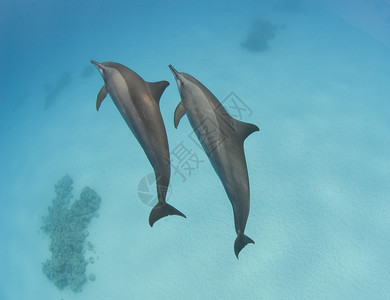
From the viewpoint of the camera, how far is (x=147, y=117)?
3.01 m

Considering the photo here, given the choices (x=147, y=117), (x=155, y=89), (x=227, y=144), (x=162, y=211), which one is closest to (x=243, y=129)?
(x=227, y=144)

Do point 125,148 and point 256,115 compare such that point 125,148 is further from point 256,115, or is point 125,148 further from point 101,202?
point 256,115

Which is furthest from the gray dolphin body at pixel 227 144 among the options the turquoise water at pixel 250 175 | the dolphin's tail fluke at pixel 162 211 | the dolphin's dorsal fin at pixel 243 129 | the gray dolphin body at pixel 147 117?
the turquoise water at pixel 250 175

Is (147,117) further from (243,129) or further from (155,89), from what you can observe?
(243,129)

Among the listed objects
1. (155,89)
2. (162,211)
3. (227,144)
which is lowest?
(162,211)

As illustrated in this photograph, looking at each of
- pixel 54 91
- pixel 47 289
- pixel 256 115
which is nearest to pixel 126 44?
pixel 54 91

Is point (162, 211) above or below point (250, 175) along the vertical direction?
below

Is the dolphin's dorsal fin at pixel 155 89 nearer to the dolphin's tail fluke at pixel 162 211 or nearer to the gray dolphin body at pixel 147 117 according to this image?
the gray dolphin body at pixel 147 117

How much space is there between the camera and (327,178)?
972 centimetres

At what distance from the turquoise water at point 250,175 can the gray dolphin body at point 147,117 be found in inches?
241

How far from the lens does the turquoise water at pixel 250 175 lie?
8.19m

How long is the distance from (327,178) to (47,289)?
11.6 metres

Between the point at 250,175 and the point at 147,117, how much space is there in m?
7.26

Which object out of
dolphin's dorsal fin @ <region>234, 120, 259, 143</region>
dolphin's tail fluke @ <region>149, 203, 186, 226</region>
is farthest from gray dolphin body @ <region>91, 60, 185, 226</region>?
dolphin's dorsal fin @ <region>234, 120, 259, 143</region>
